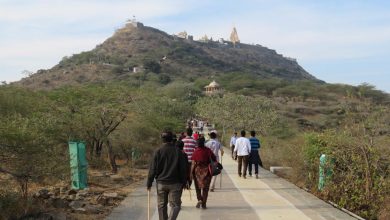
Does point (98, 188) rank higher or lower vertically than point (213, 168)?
lower

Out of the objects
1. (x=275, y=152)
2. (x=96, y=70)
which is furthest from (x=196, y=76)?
(x=275, y=152)

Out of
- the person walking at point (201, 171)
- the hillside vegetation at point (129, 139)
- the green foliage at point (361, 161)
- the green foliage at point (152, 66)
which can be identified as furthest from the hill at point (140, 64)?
the person walking at point (201, 171)

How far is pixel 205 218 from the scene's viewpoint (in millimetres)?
10430

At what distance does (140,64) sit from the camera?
147875mm

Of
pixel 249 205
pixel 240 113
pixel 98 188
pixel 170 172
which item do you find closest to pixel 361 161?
pixel 249 205

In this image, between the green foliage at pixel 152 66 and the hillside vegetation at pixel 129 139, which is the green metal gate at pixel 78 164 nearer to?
the hillside vegetation at pixel 129 139

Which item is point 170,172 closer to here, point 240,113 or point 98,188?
point 98,188

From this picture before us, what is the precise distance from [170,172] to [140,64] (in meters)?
140

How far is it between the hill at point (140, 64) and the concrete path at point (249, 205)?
92.4 meters

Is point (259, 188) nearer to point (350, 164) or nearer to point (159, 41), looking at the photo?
point (350, 164)

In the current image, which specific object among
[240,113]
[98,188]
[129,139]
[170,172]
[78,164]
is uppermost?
[240,113]

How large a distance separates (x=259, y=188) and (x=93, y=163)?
8.05 meters

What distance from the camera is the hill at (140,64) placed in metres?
123

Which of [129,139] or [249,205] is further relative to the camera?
[129,139]
